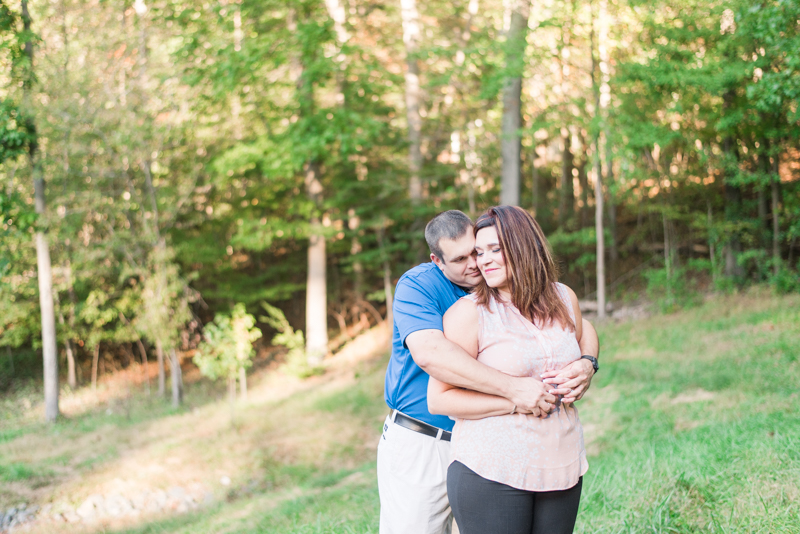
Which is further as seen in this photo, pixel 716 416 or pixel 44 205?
pixel 44 205

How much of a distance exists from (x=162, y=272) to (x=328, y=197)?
5.20 meters

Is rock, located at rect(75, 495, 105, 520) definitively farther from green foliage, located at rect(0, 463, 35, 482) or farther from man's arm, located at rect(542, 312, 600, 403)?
man's arm, located at rect(542, 312, 600, 403)

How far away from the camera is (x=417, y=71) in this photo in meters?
16.9

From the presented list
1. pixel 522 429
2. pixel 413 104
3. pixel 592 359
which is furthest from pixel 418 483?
pixel 413 104

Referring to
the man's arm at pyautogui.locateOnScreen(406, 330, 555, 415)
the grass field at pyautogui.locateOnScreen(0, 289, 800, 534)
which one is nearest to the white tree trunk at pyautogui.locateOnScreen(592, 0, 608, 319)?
the grass field at pyautogui.locateOnScreen(0, 289, 800, 534)

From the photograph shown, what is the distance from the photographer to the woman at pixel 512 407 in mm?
1962

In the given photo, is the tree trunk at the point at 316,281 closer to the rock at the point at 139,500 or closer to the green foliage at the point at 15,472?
the green foliage at the point at 15,472

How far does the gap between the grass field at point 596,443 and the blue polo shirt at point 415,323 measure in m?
1.78

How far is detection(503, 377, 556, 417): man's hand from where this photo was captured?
1.93 m

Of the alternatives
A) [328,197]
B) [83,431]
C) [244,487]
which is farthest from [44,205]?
[244,487]

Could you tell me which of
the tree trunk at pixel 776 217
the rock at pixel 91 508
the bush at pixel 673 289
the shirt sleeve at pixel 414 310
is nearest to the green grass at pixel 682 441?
the bush at pixel 673 289

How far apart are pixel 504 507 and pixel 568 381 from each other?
47 centimetres

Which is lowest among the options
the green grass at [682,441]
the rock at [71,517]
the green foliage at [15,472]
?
the green foliage at [15,472]

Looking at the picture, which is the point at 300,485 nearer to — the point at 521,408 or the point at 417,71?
the point at 521,408
